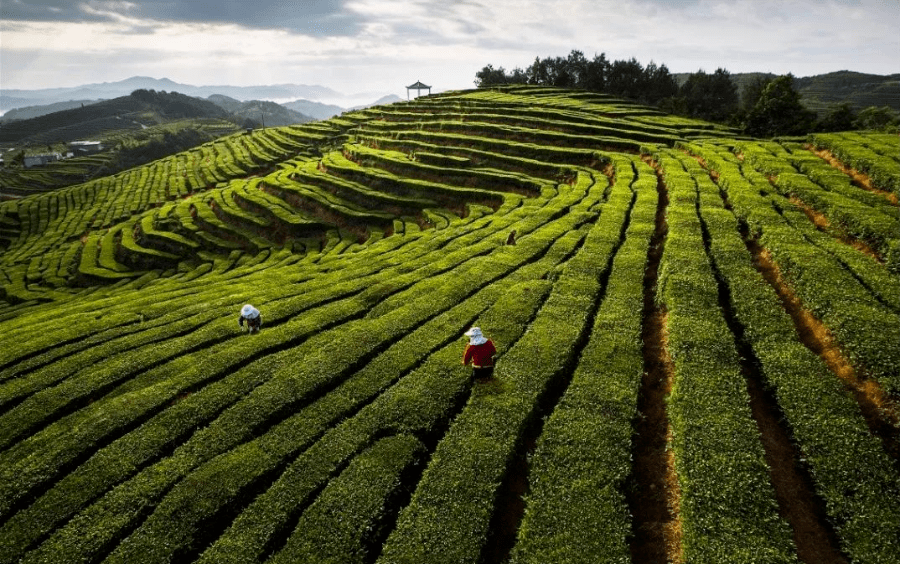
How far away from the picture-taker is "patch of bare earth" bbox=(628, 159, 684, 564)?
9195 millimetres

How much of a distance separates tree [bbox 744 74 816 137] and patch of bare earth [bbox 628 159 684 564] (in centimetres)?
4957

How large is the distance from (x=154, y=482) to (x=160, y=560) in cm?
228

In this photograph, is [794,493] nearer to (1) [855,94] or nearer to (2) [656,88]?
(2) [656,88]

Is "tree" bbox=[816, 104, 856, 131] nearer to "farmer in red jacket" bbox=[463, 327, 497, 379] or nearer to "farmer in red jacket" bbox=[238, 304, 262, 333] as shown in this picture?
"farmer in red jacket" bbox=[463, 327, 497, 379]

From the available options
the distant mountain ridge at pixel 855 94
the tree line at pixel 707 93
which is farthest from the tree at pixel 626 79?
the distant mountain ridge at pixel 855 94

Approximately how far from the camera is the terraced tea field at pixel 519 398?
944cm

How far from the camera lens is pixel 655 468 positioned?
1088 cm

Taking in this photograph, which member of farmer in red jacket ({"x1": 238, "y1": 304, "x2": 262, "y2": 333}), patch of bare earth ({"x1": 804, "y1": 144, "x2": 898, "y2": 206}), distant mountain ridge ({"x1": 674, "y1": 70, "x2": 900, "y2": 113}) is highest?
distant mountain ridge ({"x1": 674, "y1": 70, "x2": 900, "y2": 113})

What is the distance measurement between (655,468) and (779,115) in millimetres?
57353

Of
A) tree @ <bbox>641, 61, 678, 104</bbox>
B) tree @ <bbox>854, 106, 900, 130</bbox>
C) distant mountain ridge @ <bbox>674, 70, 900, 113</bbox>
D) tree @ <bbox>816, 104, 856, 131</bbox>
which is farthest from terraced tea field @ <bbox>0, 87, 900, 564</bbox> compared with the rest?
distant mountain ridge @ <bbox>674, 70, 900, 113</bbox>

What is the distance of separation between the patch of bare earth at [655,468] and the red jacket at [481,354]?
445 cm

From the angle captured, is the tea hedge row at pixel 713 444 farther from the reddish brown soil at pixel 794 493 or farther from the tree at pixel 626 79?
the tree at pixel 626 79

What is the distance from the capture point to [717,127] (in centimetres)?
4944

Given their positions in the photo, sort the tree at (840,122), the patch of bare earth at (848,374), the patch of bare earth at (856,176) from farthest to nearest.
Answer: the tree at (840,122)
the patch of bare earth at (856,176)
the patch of bare earth at (848,374)
